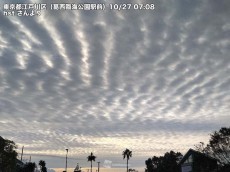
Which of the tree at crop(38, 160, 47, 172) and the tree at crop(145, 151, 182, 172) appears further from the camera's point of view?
the tree at crop(38, 160, 47, 172)

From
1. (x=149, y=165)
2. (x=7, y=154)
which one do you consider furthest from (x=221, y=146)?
(x=149, y=165)

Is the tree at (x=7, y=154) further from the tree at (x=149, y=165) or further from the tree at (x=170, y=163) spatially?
the tree at (x=149, y=165)

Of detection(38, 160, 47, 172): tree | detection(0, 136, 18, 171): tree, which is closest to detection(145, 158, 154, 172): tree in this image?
detection(38, 160, 47, 172): tree

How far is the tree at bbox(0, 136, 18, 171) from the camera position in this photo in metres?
59.3

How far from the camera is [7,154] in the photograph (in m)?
60.1

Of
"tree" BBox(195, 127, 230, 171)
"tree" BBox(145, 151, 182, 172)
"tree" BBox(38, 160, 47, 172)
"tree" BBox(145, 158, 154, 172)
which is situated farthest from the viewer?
"tree" BBox(38, 160, 47, 172)

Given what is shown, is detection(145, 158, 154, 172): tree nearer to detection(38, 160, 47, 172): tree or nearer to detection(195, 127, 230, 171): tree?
detection(38, 160, 47, 172): tree

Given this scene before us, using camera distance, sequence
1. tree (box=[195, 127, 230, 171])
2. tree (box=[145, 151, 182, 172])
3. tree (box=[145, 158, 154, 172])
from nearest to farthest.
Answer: tree (box=[195, 127, 230, 171]), tree (box=[145, 151, 182, 172]), tree (box=[145, 158, 154, 172])

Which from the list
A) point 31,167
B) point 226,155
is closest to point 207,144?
point 226,155

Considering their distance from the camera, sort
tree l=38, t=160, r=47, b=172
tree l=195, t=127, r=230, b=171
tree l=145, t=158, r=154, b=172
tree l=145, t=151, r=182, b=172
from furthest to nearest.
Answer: tree l=38, t=160, r=47, b=172
tree l=145, t=158, r=154, b=172
tree l=145, t=151, r=182, b=172
tree l=195, t=127, r=230, b=171

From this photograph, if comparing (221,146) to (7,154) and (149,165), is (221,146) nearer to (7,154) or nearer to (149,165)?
(7,154)

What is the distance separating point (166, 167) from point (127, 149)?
194ft

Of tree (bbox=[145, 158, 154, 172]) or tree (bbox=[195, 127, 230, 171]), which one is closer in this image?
tree (bbox=[195, 127, 230, 171])

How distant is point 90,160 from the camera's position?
155m
